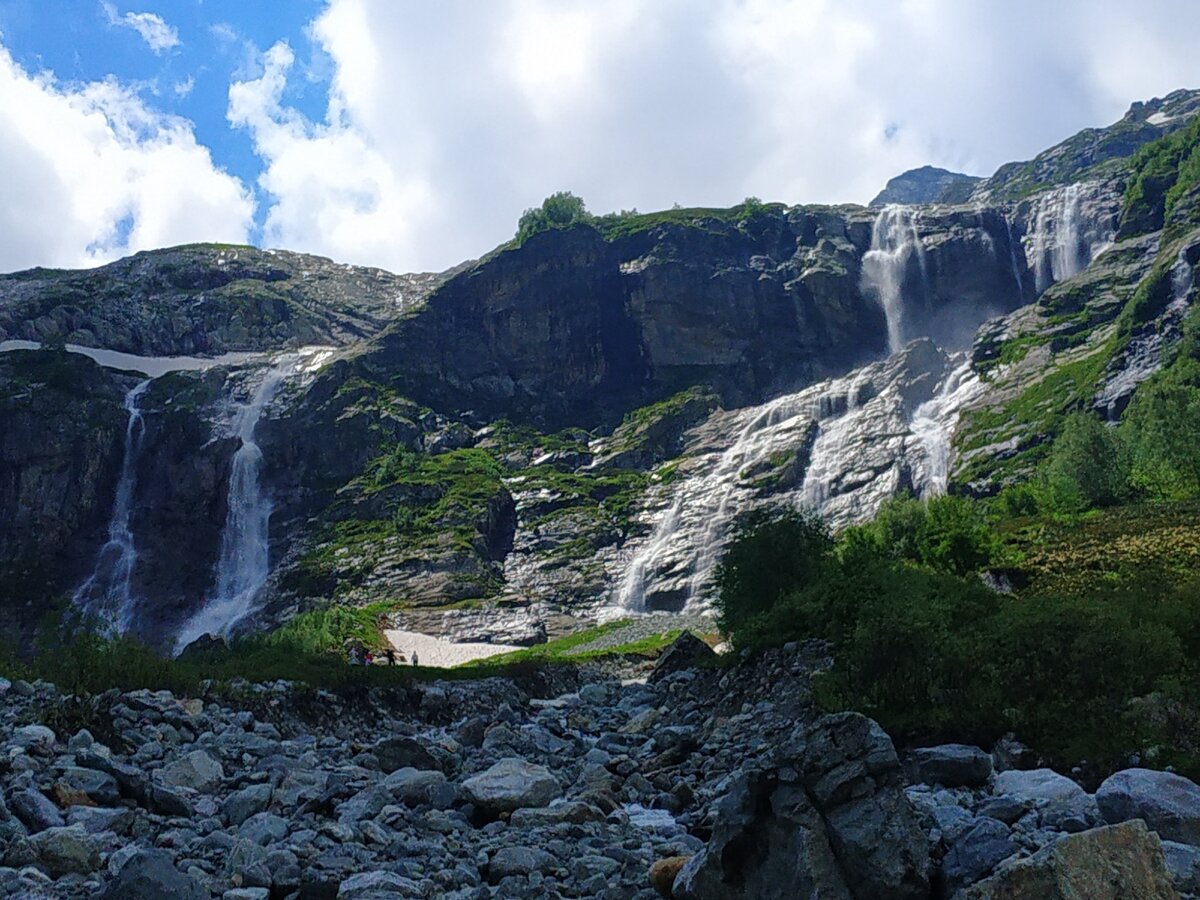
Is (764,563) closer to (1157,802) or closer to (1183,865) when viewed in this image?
(1157,802)

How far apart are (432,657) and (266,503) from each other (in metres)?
57.7

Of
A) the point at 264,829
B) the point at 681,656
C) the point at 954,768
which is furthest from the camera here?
the point at 681,656

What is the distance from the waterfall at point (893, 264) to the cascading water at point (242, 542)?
105 m

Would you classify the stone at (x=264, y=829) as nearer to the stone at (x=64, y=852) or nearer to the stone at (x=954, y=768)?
the stone at (x=64, y=852)

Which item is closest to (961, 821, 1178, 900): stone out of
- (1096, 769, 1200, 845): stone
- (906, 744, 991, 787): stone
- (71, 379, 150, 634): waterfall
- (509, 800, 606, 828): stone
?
(1096, 769, 1200, 845): stone

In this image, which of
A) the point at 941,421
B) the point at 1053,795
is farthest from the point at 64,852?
the point at 941,421

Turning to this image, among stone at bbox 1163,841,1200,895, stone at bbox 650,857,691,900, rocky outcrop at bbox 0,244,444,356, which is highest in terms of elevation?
rocky outcrop at bbox 0,244,444,356

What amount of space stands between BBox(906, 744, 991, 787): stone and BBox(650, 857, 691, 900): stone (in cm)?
340

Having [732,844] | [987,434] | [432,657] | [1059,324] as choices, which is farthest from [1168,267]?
[732,844]

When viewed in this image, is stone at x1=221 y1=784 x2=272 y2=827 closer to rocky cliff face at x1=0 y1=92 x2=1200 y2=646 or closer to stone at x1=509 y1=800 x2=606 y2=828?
stone at x1=509 y1=800 x2=606 y2=828

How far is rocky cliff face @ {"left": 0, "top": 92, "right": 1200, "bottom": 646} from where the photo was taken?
10825 cm

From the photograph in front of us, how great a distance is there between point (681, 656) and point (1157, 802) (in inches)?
1234

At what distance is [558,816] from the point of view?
12.6 meters

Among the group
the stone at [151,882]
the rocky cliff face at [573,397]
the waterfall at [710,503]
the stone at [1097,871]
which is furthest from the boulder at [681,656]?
the rocky cliff face at [573,397]
